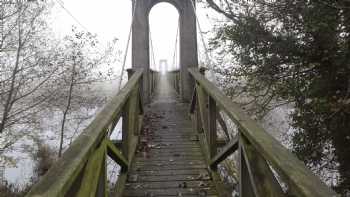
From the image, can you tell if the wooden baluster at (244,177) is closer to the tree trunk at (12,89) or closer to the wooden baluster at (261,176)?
the wooden baluster at (261,176)

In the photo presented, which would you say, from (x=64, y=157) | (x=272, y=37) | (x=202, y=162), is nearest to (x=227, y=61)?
(x=272, y=37)

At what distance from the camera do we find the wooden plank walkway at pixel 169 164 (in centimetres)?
320

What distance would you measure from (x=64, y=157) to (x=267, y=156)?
108 cm

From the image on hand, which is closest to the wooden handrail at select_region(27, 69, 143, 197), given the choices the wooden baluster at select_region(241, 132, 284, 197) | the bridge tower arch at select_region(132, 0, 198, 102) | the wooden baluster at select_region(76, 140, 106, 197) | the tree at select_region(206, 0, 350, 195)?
the wooden baluster at select_region(76, 140, 106, 197)

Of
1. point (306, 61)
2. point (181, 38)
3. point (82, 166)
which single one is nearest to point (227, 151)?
point (82, 166)

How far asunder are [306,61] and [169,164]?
415cm

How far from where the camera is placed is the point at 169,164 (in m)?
3.89

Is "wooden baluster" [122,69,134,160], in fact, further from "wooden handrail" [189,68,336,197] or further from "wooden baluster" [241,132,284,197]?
"wooden baluster" [241,132,284,197]

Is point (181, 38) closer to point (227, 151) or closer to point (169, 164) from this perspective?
point (169, 164)

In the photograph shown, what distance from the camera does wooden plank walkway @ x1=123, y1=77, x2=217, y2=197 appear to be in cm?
320

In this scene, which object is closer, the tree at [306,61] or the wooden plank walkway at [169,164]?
the wooden plank walkway at [169,164]

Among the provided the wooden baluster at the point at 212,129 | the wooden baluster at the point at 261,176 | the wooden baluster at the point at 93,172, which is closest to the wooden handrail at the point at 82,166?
the wooden baluster at the point at 93,172

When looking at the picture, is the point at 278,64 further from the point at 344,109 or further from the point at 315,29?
the point at 344,109

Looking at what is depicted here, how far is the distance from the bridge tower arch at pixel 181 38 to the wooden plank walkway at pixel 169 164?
248cm
